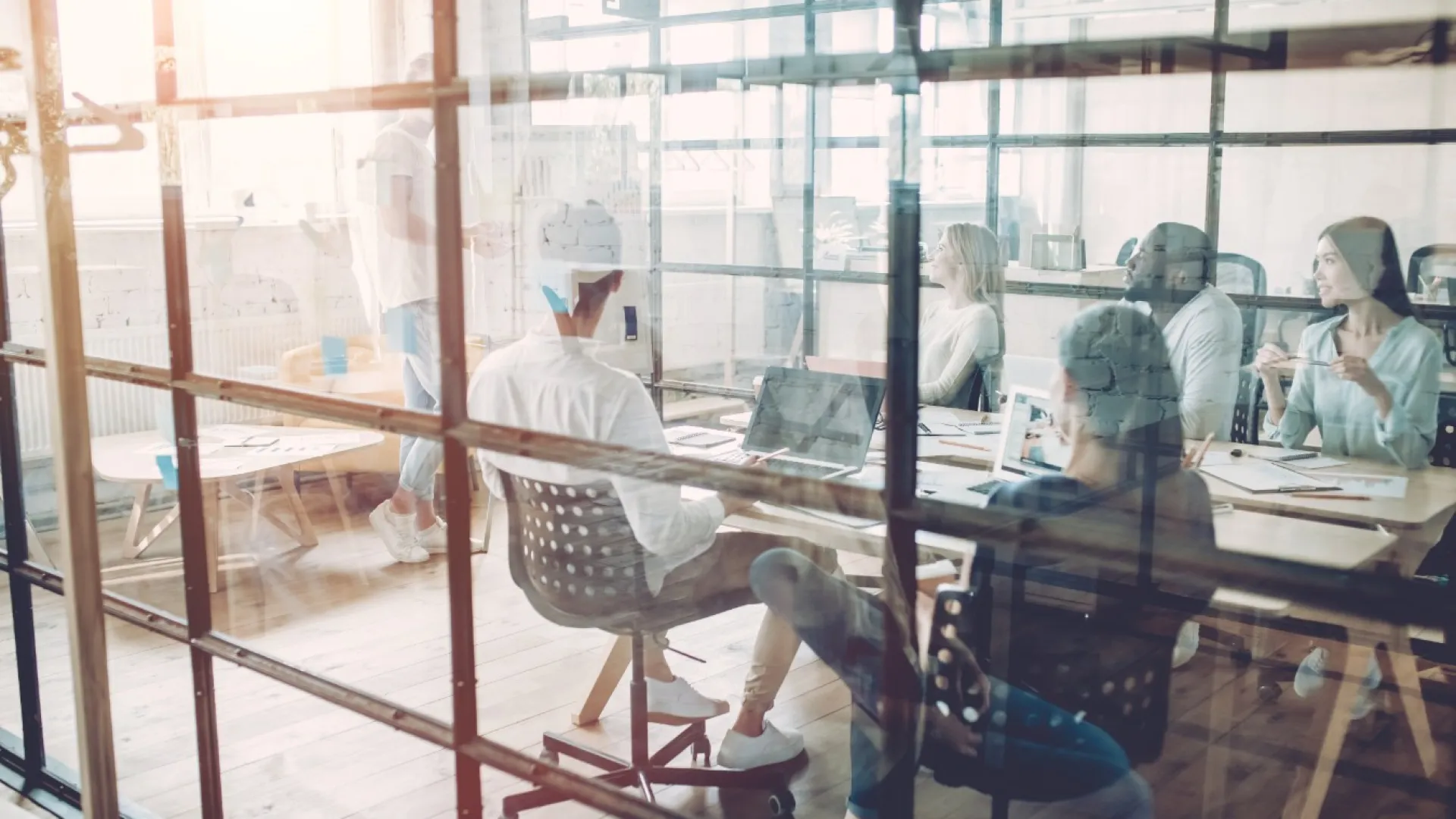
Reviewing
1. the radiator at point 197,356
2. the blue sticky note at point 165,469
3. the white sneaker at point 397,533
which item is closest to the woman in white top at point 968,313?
the white sneaker at point 397,533

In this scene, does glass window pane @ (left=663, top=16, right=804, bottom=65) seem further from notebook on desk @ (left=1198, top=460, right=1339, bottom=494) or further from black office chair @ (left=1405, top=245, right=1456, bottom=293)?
black office chair @ (left=1405, top=245, right=1456, bottom=293)

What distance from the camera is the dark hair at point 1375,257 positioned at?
2912 millimetres

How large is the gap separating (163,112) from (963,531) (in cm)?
151

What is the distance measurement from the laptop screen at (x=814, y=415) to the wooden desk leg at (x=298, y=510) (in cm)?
182

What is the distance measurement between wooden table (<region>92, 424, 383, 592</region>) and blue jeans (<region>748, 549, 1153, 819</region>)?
1.80 m

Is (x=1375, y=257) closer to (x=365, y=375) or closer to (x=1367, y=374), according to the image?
(x=1367, y=374)

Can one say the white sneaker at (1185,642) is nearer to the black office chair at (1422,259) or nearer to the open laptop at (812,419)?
the open laptop at (812,419)

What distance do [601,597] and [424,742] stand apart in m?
0.78

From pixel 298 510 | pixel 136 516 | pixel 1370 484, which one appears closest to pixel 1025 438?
pixel 1370 484

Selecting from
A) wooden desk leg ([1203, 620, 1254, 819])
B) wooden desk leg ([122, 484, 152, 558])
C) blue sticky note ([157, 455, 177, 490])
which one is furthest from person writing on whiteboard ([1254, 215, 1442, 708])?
wooden desk leg ([122, 484, 152, 558])

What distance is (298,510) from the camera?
4402 millimetres

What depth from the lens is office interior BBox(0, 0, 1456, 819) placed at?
1.36m

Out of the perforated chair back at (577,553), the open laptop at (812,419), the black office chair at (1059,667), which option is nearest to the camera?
the black office chair at (1059,667)

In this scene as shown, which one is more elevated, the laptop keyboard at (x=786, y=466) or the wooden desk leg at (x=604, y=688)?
the laptop keyboard at (x=786, y=466)
